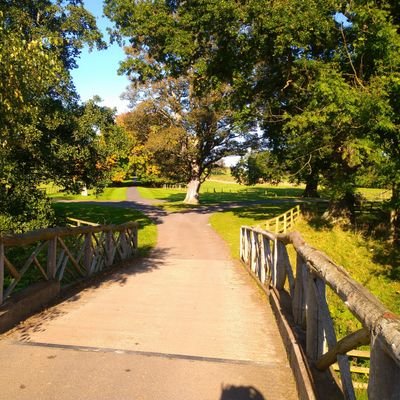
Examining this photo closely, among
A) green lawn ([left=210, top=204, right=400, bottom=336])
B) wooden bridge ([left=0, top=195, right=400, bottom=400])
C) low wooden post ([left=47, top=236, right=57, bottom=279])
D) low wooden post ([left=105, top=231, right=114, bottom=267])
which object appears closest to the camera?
wooden bridge ([left=0, top=195, right=400, bottom=400])

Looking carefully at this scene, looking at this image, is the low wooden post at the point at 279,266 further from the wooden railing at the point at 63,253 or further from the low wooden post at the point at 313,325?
the wooden railing at the point at 63,253

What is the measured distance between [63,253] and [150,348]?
3.48m

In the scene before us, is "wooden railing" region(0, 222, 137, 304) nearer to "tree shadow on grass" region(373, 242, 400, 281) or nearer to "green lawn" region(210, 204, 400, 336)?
"green lawn" region(210, 204, 400, 336)

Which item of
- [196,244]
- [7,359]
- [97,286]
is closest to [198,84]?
[196,244]

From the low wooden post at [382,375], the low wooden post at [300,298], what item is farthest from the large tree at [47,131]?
the low wooden post at [382,375]

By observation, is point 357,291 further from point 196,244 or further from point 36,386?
point 196,244

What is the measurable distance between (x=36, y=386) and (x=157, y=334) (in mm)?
Answer: 2004

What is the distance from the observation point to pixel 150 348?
5.30 metres

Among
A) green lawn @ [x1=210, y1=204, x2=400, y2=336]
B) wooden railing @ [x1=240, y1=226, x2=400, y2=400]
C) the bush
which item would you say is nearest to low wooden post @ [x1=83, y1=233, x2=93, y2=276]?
wooden railing @ [x1=240, y1=226, x2=400, y2=400]

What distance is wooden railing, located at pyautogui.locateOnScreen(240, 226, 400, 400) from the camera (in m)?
2.21

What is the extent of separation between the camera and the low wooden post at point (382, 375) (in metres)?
2.14

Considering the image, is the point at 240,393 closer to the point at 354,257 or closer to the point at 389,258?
the point at 354,257

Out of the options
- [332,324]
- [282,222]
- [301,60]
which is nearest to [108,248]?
[332,324]

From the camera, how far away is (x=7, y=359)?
4.78 m
